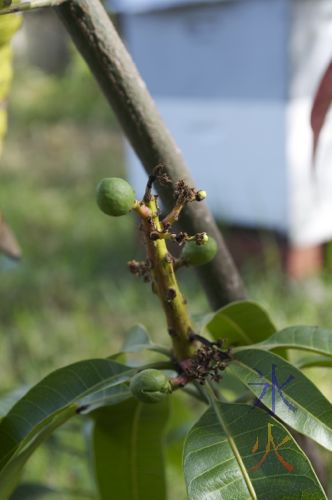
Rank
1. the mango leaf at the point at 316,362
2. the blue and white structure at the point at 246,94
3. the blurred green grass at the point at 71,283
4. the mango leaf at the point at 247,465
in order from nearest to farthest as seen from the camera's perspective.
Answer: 1. the mango leaf at the point at 247,465
2. the mango leaf at the point at 316,362
3. the blurred green grass at the point at 71,283
4. the blue and white structure at the point at 246,94

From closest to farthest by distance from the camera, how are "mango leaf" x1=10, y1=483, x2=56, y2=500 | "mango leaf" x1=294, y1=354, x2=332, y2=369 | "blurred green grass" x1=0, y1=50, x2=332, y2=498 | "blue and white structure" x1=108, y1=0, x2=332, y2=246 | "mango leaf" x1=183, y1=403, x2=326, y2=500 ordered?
"mango leaf" x1=183, y1=403, x2=326, y2=500 → "mango leaf" x1=294, y1=354, x2=332, y2=369 → "mango leaf" x1=10, y1=483, x2=56, y2=500 → "blurred green grass" x1=0, y1=50, x2=332, y2=498 → "blue and white structure" x1=108, y1=0, x2=332, y2=246

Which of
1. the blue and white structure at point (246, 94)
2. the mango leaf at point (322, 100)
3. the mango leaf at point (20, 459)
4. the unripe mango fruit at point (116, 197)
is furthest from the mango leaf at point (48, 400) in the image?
the blue and white structure at point (246, 94)

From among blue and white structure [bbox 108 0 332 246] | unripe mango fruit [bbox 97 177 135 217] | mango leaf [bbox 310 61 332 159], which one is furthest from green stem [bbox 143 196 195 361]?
blue and white structure [bbox 108 0 332 246]

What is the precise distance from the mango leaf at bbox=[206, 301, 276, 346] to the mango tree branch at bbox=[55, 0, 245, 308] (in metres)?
0.05

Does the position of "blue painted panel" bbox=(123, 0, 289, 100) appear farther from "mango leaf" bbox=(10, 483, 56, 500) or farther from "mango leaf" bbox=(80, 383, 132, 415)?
"mango leaf" bbox=(80, 383, 132, 415)

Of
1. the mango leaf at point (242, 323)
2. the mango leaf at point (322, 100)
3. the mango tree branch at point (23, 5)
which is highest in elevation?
the mango tree branch at point (23, 5)

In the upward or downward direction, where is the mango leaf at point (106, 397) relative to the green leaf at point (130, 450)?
upward

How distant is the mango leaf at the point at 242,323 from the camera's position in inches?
18.8

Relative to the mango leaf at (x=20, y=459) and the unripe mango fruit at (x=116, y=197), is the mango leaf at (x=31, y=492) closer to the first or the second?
the mango leaf at (x=20, y=459)

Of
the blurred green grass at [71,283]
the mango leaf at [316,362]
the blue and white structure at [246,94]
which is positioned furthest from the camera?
the blue and white structure at [246,94]

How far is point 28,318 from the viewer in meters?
2.33

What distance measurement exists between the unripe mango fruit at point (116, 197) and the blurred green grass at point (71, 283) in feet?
0.93

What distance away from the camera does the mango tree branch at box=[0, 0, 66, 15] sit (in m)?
0.36

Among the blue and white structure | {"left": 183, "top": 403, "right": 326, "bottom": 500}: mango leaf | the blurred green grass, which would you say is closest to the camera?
{"left": 183, "top": 403, "right": 326, "bottom": 500}: mango leaf
